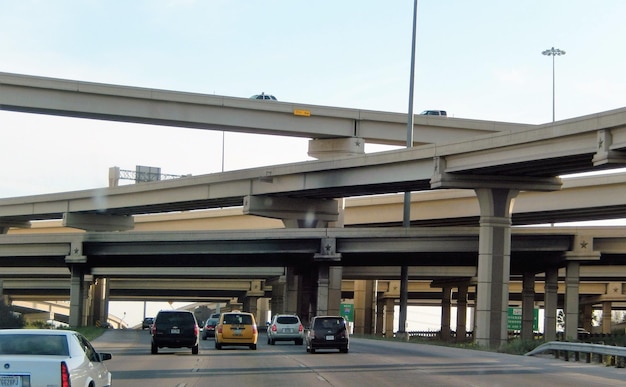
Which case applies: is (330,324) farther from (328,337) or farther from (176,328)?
(176,328)

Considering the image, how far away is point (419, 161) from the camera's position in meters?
55.4

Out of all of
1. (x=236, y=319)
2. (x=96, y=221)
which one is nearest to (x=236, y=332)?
(x=236, y=319)

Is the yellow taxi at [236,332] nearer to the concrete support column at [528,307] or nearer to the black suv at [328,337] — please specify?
the black suv at [328,337]

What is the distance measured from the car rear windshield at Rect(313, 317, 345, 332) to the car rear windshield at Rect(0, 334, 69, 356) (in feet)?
86.3

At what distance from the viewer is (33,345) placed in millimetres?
15555

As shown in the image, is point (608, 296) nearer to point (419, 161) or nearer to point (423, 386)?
point (419, 161)

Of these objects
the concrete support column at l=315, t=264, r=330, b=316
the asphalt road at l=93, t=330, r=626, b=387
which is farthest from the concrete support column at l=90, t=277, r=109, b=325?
the asphalt road at l=93, t=330, r=626, b=387

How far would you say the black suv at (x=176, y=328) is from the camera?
38.6m

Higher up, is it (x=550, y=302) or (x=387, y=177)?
(x=387, y=177)

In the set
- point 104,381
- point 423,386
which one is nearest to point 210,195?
point 423,386

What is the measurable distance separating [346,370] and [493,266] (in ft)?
84.8

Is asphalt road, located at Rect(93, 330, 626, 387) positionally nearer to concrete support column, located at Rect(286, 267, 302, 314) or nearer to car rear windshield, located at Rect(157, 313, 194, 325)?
car rear windshield, located at Rect(157, 313, 194, 325)

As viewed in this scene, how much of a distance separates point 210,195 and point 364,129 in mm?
12332

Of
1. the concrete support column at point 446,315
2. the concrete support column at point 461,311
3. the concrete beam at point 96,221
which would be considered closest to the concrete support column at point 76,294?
the concrete beam at point 96,221
